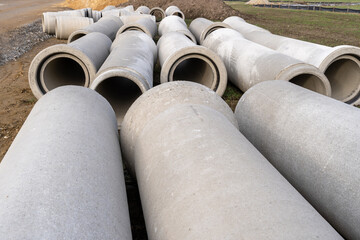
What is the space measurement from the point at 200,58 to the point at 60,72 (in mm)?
3366

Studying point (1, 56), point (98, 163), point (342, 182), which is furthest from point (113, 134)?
point (1, 56)

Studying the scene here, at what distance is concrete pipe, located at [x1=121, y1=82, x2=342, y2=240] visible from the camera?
186 cm

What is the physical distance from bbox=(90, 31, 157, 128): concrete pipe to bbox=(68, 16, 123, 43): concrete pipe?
3167mm

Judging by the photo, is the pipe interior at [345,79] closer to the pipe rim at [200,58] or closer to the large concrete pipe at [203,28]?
the pipe rim at [200,58]

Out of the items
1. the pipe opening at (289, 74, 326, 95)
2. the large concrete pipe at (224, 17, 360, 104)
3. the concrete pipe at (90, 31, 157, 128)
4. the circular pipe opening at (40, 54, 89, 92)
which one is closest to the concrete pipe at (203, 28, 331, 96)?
the pipe opening at (289, 74, 326, 95)

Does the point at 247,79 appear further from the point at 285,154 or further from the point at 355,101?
the point at 285,154

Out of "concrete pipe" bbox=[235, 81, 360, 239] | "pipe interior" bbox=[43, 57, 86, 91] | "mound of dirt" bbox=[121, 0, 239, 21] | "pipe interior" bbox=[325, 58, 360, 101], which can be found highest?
"concrete pipe" bbox=[235, 81, 360, 239]

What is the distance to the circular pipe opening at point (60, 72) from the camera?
20.7 ft

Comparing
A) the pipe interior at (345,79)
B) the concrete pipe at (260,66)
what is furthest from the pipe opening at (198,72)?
the pipe interior at (345,79)

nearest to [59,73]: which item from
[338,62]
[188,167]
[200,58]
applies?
[200,58]

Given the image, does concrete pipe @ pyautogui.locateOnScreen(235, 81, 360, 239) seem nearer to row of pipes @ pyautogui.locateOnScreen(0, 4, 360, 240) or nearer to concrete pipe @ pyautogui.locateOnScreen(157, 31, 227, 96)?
row of pipes @ pyautogui.locateOnScreen(0, 4, 360, 240)

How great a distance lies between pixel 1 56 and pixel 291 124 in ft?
36.6

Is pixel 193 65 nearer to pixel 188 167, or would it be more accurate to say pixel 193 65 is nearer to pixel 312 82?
pixel 312 82

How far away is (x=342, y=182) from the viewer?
2771 mm
